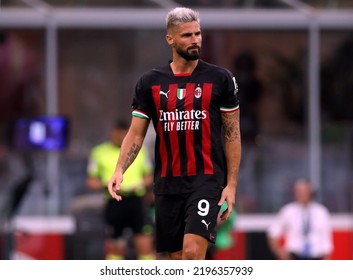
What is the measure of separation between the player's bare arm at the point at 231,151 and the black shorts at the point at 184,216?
0.06m

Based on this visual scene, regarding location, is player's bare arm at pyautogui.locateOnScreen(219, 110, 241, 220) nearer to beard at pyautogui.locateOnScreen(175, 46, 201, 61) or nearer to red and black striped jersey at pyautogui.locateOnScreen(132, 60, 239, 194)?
red and black striped jersey at pyautogui.locateOnScreen(132, 60, 239, 194)

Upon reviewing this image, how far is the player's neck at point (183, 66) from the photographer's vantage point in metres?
8.13

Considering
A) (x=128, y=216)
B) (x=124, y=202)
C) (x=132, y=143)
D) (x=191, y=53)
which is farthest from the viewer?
(x=128, y=216)

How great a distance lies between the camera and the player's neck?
8133 mm

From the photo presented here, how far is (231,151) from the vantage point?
8.21 meters

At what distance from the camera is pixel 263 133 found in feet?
52.9

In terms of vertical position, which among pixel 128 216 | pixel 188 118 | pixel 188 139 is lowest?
pixel 128 216

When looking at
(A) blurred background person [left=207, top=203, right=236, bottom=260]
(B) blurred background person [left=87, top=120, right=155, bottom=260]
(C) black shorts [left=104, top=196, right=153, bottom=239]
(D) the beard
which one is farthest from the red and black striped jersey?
(C) black shorts [left=104, top=196, right=153, bottom=239]

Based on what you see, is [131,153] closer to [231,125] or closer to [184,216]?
[184,216]

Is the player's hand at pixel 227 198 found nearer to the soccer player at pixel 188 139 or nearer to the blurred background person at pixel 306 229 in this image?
the soccer player at pixel 188 139

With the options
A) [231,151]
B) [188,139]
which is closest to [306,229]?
[231,151]

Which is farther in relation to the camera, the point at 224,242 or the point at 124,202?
the point at 224,242

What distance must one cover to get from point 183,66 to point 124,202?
6462 millimetres
